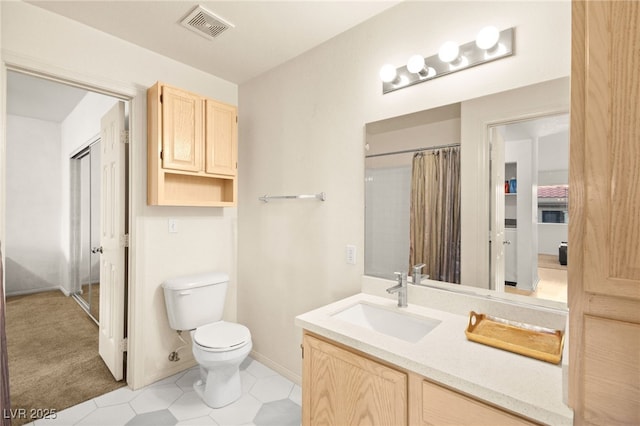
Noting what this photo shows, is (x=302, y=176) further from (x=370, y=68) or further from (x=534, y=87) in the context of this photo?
(x=534, y=87)

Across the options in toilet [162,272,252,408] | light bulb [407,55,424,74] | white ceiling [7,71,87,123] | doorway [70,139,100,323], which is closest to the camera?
light bulb [407,55,424,74]

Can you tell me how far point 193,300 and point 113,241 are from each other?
82cm

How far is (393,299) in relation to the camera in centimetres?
173

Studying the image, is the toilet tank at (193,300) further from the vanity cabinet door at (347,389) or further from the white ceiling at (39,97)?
the white ceiling at (39,97)

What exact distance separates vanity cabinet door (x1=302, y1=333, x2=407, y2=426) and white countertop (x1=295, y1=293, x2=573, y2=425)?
6 cm

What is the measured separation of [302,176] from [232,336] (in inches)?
47.1

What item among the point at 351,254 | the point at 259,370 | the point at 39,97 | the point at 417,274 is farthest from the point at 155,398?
the point at 39,97

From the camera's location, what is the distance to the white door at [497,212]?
141 cm

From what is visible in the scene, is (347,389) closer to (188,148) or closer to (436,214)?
(436,214)

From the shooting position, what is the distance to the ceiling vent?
180 cm

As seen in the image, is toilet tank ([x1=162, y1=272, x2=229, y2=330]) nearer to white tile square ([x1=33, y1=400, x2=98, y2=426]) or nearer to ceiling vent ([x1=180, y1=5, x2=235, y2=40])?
white tile square ([x1=33, y1=400, x2=98, y2=426])

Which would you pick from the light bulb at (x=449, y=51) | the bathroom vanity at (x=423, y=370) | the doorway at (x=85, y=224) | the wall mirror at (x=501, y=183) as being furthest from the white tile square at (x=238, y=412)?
the doorway at (x=85, y=224)

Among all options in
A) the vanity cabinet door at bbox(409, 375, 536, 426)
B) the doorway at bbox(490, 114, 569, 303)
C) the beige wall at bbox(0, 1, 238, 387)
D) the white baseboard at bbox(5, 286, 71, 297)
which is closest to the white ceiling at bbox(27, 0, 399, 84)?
the beige wall at bbox(0, 1, 238, 387)

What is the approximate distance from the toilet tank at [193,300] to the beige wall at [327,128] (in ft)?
1.14
